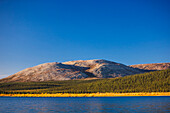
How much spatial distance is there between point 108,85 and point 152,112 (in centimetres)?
10158

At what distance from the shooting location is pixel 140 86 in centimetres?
12050

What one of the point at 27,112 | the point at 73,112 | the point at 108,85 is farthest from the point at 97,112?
the point at 108,85

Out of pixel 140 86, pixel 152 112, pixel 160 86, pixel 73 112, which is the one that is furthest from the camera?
pixel 140 86

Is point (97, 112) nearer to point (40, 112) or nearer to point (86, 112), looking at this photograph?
point (86, 112)

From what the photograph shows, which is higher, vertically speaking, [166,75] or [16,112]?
[166,75]

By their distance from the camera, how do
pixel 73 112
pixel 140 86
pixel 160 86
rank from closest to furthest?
pixel 73 112, pixel 160 86, pixel 140 86

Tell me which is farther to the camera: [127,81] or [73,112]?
[127,81]

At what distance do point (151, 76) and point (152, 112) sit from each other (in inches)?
4050

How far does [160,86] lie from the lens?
11162cm

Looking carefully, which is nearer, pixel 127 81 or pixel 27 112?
pixel 27 112

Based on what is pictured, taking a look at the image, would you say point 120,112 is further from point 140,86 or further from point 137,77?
point 137,77

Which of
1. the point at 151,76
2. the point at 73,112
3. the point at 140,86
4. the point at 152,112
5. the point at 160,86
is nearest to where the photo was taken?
the point at 152,112

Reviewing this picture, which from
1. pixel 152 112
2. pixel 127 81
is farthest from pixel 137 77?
pixel 152 112

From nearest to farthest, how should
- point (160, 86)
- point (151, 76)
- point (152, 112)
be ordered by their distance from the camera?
1. point (152, 112)
2. point (160, 86)
3. point (151, 76)
